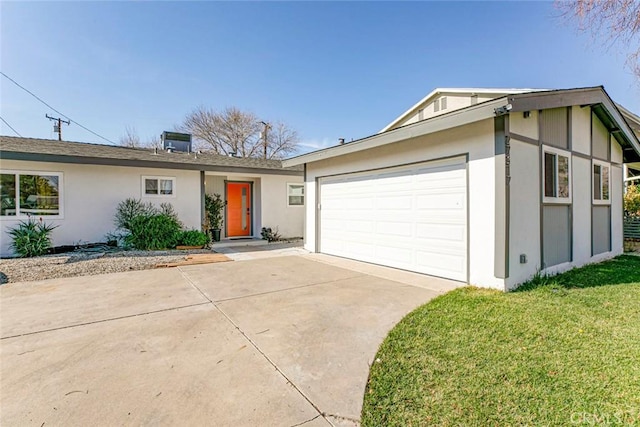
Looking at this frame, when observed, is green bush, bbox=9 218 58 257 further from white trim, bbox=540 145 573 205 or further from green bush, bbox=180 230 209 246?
white trim, bbox=540 145 573 205

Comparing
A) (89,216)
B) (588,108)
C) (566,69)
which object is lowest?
(89,216)

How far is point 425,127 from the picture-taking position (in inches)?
217

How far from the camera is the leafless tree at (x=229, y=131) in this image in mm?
25516

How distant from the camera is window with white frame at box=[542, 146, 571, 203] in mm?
5645

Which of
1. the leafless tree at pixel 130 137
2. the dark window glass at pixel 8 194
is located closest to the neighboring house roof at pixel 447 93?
the dark window glass at pixel 8 194

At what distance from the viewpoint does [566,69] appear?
7395mm

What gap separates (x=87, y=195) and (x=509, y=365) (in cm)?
1140

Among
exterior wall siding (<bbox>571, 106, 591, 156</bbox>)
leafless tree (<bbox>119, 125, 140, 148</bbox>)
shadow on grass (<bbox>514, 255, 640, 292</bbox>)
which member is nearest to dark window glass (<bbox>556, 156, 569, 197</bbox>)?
exterior wall siding (<bbox>571, 106, 591, 156</bbox>)

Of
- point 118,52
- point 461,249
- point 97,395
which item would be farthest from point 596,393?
point 118,52

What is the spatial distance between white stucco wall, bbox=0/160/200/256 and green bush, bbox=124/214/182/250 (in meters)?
0.86

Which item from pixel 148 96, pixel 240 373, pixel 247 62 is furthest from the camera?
pixel 148 96

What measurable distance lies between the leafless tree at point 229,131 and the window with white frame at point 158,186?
15252mm

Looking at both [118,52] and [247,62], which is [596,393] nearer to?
[247,62]

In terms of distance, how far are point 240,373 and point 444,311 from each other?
8.68 feet
